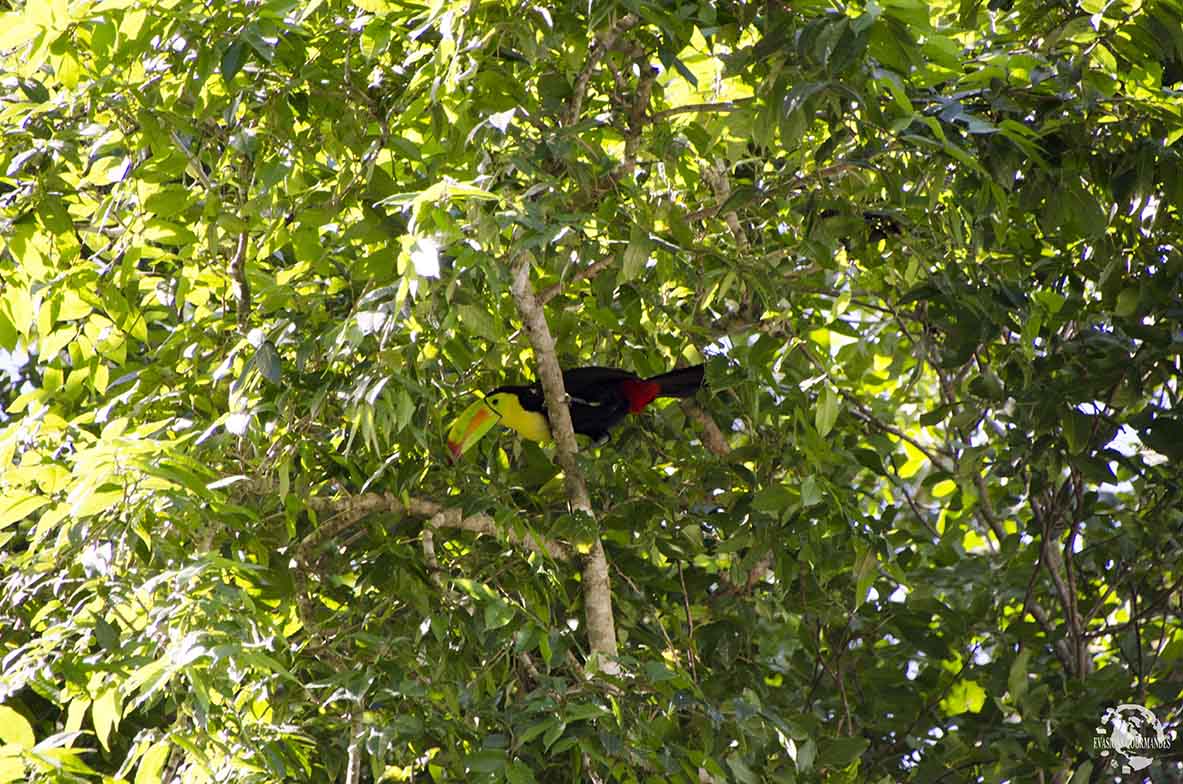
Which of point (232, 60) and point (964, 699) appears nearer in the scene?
point (232, 60)

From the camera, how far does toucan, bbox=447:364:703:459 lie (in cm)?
243

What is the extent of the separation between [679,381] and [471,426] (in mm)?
524

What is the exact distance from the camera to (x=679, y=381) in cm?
276

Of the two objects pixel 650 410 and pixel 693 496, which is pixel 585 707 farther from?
pixel 650 410

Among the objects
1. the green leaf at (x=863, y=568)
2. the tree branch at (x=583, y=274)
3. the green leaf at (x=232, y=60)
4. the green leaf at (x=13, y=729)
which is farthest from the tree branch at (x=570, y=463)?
the green leaf at (x=13, y=729)

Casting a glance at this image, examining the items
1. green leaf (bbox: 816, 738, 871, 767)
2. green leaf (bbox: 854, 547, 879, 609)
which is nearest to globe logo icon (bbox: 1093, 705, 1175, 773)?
green leaf (bbox: 816, 738, 871, 767)

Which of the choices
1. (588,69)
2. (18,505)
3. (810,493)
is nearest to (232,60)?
(588,69)

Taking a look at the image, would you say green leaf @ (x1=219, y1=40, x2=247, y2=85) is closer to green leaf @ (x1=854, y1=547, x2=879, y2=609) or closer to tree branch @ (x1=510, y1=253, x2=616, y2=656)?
tree branch @ (x1=510, y1=253, x2=616, y2=656)

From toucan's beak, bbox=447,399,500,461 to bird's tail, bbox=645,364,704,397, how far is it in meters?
0.43

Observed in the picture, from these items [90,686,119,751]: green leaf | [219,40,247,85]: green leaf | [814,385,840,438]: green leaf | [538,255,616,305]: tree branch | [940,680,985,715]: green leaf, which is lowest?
[940,680,985,715]: green leaf

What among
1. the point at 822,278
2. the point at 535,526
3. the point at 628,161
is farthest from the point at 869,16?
the point at 535,526

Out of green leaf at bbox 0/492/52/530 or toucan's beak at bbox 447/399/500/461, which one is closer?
green leaf at bbox 0/492/52/530

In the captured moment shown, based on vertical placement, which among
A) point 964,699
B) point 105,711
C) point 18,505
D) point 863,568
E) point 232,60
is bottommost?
point 964,699

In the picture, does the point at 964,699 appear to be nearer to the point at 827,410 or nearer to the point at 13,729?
the point at 827,410
